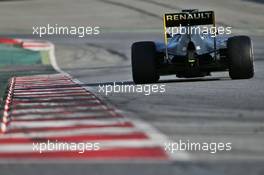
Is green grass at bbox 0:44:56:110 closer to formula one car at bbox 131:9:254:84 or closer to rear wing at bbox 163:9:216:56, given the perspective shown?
formula one car at bbox 131:9:254:84

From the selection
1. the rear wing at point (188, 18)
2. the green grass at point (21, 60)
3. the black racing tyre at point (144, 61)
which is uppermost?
the rear wing at point (188, 18)

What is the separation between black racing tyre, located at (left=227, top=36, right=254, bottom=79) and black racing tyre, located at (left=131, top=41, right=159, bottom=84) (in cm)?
134

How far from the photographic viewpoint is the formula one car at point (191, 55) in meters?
14.1

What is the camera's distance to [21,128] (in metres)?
8.52

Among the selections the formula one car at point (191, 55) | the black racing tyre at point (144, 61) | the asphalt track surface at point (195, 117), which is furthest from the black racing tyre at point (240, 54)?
the black racing tyre at point (144, 61)

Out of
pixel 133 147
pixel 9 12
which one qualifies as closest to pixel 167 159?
pixel 133 147

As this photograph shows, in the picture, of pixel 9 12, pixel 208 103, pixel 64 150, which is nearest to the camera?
pixel 64 150

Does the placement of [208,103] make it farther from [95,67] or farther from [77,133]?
[95,67]

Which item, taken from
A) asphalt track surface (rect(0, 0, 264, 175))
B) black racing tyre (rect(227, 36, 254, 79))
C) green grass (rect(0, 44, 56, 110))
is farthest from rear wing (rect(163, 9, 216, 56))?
green grass (rect(0, 44, 56, 110))

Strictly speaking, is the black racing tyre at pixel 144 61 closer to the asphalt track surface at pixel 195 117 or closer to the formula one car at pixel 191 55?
the formula one car at pixel 191 55

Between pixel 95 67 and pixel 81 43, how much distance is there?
932 centimetres

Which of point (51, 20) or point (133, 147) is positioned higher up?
point (133, 147)

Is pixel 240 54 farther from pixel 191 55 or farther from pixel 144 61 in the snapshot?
pixel 144 61

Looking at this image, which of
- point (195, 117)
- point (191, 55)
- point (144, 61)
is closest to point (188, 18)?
point (191, 55)
